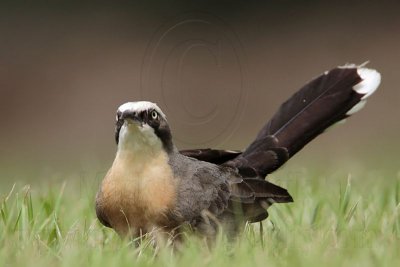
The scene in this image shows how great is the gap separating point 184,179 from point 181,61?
32.0ft

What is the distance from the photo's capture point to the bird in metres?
5.70

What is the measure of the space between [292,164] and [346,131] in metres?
3.75

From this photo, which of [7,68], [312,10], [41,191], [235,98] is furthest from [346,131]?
[41,191]

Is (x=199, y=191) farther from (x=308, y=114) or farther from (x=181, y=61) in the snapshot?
(x=181, y=61)

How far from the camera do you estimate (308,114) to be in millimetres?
6883

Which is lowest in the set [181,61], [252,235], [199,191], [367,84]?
[252,235]

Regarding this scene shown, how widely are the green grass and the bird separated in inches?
5.4

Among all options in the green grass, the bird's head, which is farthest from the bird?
the green grass

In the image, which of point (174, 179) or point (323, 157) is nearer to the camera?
point (174, 179)

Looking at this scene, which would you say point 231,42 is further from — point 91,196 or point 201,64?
point 91,196

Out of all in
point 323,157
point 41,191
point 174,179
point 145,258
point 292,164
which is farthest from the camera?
point 323,157

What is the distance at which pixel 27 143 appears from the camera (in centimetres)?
1410

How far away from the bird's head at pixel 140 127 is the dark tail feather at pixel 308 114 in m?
0.78

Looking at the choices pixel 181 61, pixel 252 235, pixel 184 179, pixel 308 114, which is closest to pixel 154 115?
pixel 184 179
